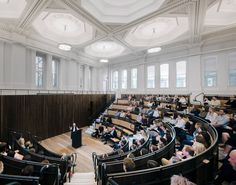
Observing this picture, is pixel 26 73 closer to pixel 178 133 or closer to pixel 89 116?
pixel 89 116

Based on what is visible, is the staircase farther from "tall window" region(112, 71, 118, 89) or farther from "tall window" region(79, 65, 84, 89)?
"tall window" region(112, 71, 118, 89)

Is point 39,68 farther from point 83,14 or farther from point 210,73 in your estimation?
point 210,73

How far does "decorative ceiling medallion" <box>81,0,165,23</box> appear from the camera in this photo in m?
6.67

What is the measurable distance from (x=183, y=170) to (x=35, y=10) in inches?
311

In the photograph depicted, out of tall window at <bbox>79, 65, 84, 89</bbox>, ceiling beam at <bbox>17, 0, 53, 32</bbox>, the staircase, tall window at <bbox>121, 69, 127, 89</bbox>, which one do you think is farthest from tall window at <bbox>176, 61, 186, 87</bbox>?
ceiling beam at <bbox>17, 0, 53, 32</bbox>

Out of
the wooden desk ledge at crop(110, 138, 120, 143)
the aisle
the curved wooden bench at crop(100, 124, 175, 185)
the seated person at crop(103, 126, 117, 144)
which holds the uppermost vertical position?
the curved wooden bench at crop(100, 124, 175, 185)

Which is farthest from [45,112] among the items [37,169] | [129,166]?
[129,166]

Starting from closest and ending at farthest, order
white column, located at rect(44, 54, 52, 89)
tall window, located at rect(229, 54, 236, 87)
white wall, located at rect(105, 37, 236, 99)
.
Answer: tall window, located at rect(229, 54, 236, 87) → white wall, located at rect(105, 37, 236, 99) → white column, located at rect(44, 54, 52, 89)

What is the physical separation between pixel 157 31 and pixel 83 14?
18.8ft

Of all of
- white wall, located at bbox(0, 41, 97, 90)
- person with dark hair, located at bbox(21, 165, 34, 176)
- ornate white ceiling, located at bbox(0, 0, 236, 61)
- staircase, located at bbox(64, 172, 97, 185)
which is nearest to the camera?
person with dark hair, located at bbox(21, 165, 34, 176)

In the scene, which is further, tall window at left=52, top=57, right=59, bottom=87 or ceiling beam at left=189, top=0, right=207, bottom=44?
tall window at left=52, top=57, right=59, bottom=87

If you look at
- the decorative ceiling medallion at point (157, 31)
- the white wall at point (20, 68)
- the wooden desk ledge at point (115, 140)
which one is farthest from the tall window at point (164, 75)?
the white wall at point (20, 68)

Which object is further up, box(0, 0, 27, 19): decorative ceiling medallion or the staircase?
box(0, 0, 27, 19): decorative ceiling medallion

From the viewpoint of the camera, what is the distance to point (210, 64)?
33.4 feet
